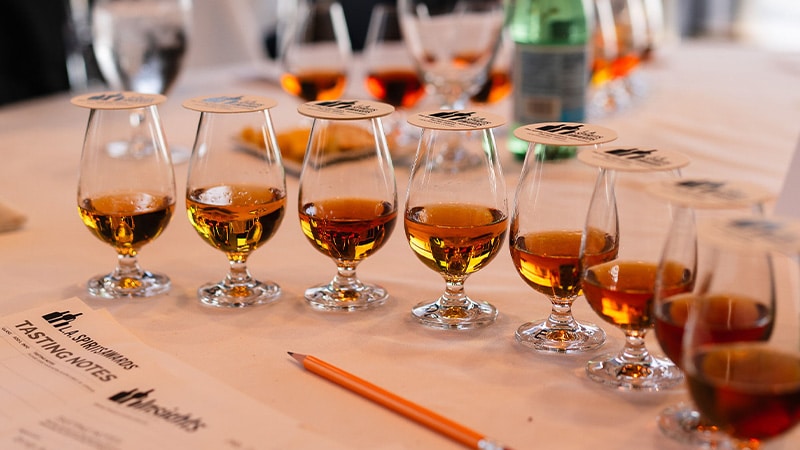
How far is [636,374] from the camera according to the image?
84cm

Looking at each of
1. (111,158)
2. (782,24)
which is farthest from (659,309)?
(782,24)

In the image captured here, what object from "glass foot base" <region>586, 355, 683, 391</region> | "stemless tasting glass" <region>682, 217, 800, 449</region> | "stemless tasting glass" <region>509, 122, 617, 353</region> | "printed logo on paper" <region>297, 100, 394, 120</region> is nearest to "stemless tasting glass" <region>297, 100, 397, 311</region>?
"printed logo on paper" <region>297, 100, 394, 120</region>

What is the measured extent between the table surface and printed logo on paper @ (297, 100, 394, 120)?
21 cm

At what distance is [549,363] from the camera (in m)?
0.88

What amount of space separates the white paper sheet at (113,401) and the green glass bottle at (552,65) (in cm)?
78

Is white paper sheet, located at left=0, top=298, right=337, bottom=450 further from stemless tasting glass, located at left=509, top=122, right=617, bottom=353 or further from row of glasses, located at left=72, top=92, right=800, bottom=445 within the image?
stemless tasting glass, located at left=509, top=122, right=617, bottom=353

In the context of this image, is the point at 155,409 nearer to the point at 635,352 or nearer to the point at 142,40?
the point at 635,352

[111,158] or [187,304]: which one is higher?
[111,158]

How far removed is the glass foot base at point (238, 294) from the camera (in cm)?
103

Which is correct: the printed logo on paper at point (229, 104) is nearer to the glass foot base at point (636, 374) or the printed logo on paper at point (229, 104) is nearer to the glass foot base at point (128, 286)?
the glass foot base at point (128, 286)

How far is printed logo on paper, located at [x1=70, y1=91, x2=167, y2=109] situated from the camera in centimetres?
102

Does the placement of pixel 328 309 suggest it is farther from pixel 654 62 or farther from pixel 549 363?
pixel 654 62

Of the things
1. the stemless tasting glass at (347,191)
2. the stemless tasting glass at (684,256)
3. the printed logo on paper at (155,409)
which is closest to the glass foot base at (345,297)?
the stemless tasting glass at (347,191)

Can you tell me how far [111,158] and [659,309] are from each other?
2.04 ft
